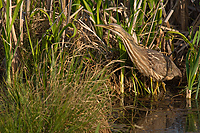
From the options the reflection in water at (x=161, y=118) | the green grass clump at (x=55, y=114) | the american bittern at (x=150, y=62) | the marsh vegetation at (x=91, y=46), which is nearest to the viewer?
the green grass clump at (x=55, y=114)

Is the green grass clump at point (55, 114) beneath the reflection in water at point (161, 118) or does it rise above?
above

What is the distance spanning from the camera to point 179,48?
4082 millimetres

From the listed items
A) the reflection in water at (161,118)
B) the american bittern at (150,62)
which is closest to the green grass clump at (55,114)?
the reflection in water at (161,118)

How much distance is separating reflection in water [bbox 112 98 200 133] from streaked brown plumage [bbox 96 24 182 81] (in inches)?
13.6

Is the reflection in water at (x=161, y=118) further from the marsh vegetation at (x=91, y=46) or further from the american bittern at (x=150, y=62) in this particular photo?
the american bittern at (x=150, y=62)

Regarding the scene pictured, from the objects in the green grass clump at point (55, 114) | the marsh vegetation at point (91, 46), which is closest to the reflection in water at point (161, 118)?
the marsh vegetation at point (91, 46)

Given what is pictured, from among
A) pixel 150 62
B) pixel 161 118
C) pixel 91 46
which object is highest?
pixel 91 46

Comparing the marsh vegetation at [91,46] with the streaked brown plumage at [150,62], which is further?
the streaked brown plumage at [150,62]

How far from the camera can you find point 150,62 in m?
3.54

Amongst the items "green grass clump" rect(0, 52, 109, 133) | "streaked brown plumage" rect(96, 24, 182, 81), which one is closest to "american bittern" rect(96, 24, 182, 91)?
"streaked brown plumage" rect(96, 24, 182, 81)

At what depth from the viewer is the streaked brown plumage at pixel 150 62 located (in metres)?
3.37

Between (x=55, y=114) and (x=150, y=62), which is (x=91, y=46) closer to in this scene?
(x=150, y=62)

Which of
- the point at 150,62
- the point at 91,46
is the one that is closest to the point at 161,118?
the point at 150,62

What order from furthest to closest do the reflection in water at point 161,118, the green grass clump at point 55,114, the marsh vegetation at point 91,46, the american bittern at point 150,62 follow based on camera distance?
the american bittern at point 150,62
the marsh vegetation at point 91,46
the reflection in water at point 161,118
the green grass clump at point 55,114
